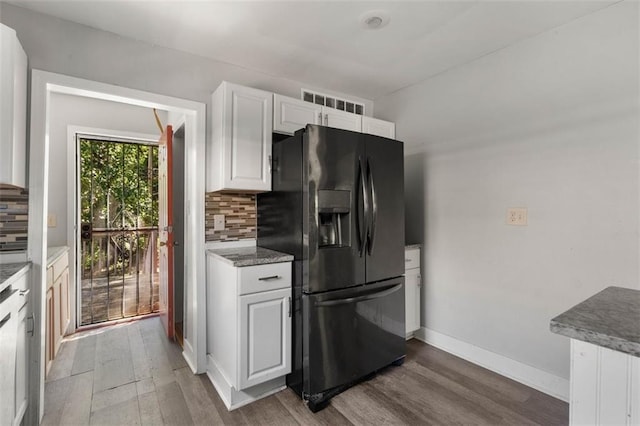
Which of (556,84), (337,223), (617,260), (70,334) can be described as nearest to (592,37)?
(556,84)

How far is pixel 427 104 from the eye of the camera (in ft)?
9.43

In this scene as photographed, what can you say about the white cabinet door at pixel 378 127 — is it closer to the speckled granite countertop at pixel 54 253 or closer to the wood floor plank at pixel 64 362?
the speckled granite countertop at pixel 54 253

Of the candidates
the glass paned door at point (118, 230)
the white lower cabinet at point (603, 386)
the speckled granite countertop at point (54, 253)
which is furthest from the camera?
the glass paned door at point (118, 230)

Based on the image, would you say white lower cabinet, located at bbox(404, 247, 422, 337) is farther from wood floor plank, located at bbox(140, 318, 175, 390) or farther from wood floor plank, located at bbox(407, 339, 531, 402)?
wood floor plank, located at bbox(140, 318, 175, 390)

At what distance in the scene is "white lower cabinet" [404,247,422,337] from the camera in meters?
2.74

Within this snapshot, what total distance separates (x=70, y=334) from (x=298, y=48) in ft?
11.2

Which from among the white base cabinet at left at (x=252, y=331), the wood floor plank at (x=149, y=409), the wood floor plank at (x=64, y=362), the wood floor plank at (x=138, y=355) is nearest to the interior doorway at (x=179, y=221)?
the wood floor plank at (x=138, y=355)

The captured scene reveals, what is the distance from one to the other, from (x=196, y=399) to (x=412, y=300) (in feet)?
6.10

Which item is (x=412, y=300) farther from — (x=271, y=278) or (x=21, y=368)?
(x=21, y=368)

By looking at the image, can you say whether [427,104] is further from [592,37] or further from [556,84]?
[592,37]

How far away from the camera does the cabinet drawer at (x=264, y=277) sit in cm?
190

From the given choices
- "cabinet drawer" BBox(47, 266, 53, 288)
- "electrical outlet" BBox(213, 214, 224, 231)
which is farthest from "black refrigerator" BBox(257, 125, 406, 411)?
"cabinet drawer" BBox(47, 266, 53, 288)

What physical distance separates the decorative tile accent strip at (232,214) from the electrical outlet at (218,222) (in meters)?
0.02

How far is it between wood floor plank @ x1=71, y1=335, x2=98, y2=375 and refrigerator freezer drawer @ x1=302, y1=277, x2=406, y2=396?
70.4 inches
